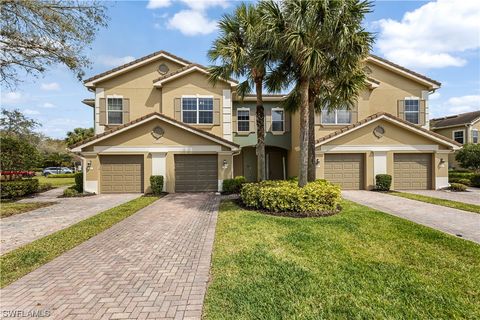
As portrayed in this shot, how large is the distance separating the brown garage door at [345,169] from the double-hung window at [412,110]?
5.60m

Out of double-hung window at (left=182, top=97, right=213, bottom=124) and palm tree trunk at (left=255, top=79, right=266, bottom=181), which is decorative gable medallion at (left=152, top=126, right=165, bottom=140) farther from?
palm tree trunk at (left=255, top=79, right=266, bottom=181)

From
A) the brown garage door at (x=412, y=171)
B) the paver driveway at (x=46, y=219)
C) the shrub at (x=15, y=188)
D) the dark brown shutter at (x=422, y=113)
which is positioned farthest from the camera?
the dark brown shutter at (x=422, y=113)

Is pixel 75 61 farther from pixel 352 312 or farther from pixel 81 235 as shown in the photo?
pixel 352 312

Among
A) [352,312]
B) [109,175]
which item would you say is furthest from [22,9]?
[352,312]

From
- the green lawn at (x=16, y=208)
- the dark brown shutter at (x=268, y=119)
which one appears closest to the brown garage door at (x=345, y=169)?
the dark brown shutter at (x=268, y=119)

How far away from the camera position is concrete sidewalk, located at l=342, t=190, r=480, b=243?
720 cm

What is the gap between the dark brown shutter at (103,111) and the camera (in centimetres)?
1717

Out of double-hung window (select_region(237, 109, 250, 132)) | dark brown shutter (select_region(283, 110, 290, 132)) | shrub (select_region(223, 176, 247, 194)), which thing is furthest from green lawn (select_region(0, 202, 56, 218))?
dark brown shutter (select_region(283, 110, 290, 132))

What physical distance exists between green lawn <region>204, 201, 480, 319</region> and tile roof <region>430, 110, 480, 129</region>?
2785 cm

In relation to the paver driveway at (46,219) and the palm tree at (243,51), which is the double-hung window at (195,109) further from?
the paver driveway at (46,219)

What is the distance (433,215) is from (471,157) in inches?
622

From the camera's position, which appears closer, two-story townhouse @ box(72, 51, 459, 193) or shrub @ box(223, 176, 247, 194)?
shrub @ box(223, 176, 247, 194)

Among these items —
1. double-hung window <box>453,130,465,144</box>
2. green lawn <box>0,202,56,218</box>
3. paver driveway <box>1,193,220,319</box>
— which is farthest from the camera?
double-hung window <box>453,130,465,144</box>

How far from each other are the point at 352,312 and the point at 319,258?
177 cm
